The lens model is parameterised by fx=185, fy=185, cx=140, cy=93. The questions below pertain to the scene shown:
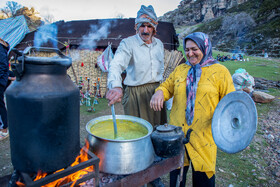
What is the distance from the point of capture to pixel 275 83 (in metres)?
11.0

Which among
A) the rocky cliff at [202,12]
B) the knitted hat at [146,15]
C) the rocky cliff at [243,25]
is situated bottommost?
the knitted hat at [146,15]

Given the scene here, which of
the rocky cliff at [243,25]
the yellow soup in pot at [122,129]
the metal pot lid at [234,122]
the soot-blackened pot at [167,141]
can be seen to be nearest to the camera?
the metal pot lid at [234,122]

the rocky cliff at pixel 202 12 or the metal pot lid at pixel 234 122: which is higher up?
the rocky cliff at pixel 202 12

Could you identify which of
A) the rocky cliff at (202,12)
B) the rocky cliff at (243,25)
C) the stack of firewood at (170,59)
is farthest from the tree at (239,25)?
the stack of firewood at (170,59)

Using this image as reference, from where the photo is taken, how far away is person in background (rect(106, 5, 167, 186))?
2354 mm

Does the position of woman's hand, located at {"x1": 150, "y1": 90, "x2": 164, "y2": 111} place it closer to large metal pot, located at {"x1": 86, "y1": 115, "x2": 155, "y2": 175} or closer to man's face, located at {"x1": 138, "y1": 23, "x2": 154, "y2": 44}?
large metal pot, located at {"x1": 86, "y1": 115, "x2": 155, "y2": 175}

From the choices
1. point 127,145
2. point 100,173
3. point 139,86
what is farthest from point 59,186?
point 139,86

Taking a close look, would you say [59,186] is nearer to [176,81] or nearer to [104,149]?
[104,149]

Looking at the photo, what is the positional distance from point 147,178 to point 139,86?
1.29 metres

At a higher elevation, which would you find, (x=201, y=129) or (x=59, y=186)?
(x=201, y=129)

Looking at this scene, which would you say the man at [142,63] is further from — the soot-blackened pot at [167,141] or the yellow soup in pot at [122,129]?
the soot-blackened pot at [167,141]

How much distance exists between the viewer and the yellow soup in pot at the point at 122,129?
1.68m

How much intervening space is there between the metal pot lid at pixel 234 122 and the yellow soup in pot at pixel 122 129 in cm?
65

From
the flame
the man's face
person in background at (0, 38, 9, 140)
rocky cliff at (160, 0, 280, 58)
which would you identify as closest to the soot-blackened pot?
the flame
